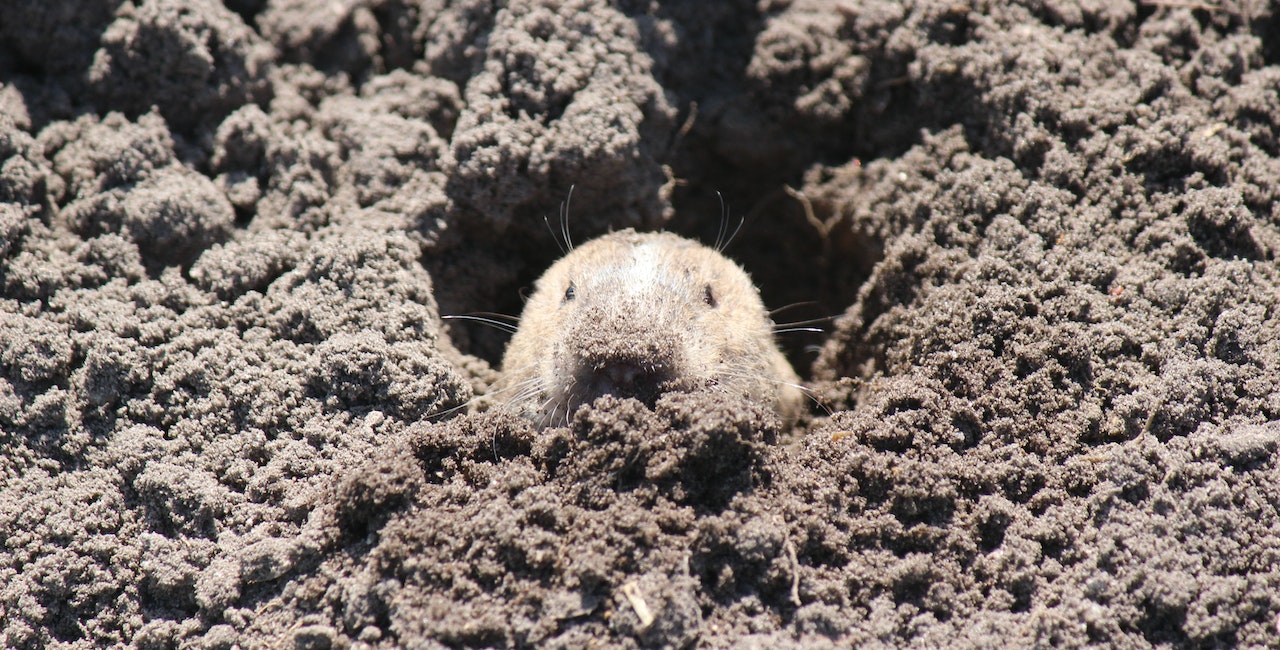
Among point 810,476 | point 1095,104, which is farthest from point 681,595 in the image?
point 1095,104

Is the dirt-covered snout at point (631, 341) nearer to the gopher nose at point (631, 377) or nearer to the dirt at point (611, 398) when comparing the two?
the gopher nose at point (631, 377)

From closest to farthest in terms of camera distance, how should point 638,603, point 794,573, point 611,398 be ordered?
point 638,603 < point 794,573 < point 611,398

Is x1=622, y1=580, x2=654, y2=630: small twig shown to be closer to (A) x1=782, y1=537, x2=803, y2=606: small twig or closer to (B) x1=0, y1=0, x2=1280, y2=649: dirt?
(B) x1=0, y1=0, x2=1280, y2=649: dirt

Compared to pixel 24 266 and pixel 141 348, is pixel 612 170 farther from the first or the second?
pixel 24 266

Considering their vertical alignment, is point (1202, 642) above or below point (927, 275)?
below

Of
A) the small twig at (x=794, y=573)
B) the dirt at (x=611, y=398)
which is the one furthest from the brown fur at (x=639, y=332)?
the small twig at (x=794, y=573)

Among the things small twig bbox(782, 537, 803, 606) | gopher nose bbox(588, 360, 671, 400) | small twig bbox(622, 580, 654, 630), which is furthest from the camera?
gopher nose bbox(588, 360, 671, 400)

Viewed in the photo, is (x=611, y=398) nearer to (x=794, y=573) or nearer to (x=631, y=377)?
(x=631, y=377)

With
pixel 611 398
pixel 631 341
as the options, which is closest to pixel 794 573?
pixel 611 398

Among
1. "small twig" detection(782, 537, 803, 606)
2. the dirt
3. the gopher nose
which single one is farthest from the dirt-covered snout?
"small twig" detection(782, 537, 803, 606)
